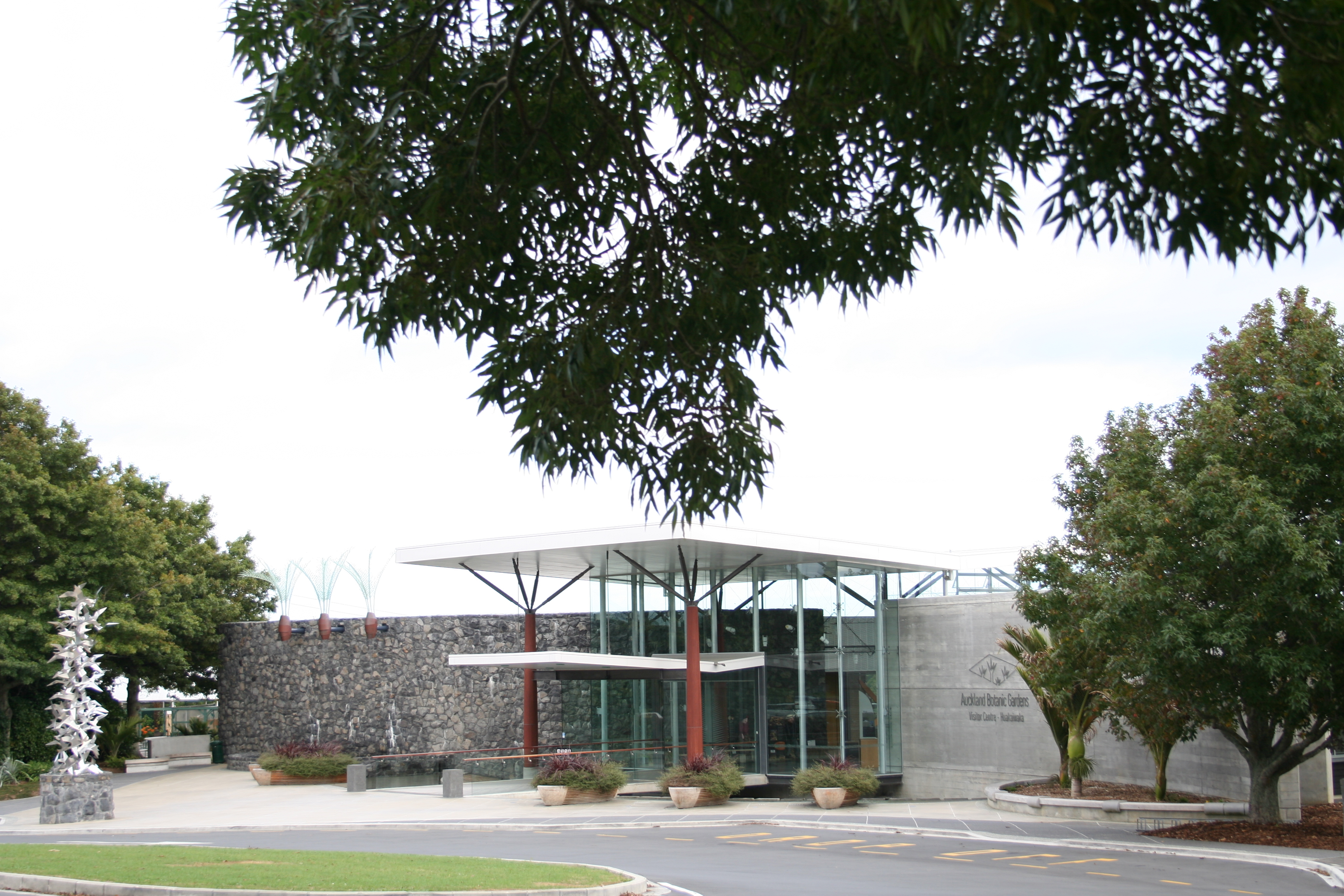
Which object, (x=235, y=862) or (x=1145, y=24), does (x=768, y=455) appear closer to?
(x=1145, y=24)

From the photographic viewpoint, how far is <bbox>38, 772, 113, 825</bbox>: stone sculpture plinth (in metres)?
22.0

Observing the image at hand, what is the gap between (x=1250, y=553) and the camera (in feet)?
48.1

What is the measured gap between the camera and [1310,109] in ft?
15.9

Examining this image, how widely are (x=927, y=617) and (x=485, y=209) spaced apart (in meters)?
21.3

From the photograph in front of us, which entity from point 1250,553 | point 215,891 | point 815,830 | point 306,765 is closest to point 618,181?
Result: point 215,891

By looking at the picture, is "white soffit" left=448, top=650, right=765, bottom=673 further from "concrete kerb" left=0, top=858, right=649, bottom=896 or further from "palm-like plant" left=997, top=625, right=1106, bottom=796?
"concrete kerb" left=0, top=858, right=649, bottom=896

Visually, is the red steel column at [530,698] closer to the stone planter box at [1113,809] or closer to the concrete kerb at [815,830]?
the concrete kerb at [815,830]

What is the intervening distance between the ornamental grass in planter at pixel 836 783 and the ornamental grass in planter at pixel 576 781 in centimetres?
366

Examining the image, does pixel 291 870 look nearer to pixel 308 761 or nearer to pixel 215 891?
pixel 215 891

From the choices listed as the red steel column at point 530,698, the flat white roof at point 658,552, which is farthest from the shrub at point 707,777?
the red steel column at point 530,698

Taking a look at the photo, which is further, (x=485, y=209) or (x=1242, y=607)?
(x=1242, y=607)

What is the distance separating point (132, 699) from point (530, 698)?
58.4ft

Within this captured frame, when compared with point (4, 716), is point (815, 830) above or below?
below

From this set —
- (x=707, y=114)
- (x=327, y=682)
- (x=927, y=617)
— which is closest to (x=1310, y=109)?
(x=707, y=114)
